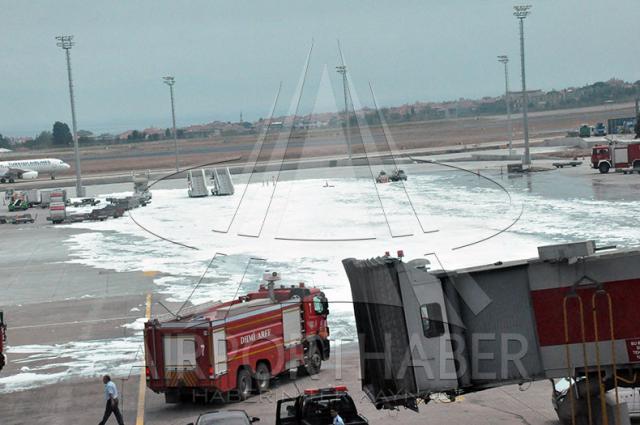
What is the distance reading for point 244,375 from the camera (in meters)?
23.8

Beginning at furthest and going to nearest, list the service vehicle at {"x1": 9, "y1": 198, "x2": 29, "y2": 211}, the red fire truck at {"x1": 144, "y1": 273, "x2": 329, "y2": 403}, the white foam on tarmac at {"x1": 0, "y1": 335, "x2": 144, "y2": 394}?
1. the service vehicle at {"x1": 9, "y1": 198, "x2": 29, "y2": 211}
2. the white foam on tarmac at {"x1": 0, "y1": 335, "x2": 144, "y2": 394}
3. the red fire truck at {"x1": 144, "y1": 273, "x2": 329, "y2": 403}

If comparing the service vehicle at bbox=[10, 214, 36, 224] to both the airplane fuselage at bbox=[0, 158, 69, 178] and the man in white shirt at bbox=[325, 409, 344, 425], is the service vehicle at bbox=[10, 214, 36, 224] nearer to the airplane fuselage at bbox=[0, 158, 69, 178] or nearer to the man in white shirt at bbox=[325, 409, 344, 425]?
the airplane fuselage at bbox=[0, 158, 69, 178]

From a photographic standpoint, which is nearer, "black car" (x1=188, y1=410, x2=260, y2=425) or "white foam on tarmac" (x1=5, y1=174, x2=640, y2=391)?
"black car" (x1=188, y1=410, x2=260, y2=425)

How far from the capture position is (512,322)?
18.2m

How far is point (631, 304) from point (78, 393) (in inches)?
585

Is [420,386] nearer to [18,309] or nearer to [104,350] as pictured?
[104,350]

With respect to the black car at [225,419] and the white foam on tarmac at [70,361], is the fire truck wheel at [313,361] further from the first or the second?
the black car at [225,419]

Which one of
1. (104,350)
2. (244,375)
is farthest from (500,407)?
(104,350)

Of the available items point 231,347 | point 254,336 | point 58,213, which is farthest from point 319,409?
point 58,213

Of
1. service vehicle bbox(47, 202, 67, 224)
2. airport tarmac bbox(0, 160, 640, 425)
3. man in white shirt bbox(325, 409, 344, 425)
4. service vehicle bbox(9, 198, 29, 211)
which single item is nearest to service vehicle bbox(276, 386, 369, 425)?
man in white shirt bbox(325, 409, 344, 425)

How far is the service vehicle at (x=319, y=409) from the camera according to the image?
19.0 meters

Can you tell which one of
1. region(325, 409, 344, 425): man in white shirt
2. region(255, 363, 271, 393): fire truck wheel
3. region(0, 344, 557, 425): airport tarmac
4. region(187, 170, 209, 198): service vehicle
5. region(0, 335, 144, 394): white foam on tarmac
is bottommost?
region(0, 335, 144, 394): white foam on tarmac

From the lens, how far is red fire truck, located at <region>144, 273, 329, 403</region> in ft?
74.9

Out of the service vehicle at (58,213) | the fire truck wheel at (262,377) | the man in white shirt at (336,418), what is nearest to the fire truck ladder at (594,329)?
the man in white shirt at (336,418)
